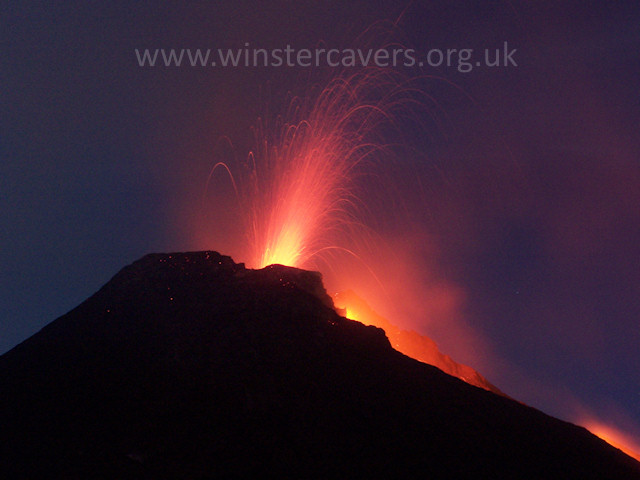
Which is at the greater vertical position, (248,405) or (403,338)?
(403,338)

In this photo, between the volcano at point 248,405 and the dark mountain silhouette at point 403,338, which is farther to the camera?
the dark mountain silhouette at point 403,338

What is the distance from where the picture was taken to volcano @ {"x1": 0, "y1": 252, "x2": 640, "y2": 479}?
12.0m

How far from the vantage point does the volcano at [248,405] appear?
11953 mm

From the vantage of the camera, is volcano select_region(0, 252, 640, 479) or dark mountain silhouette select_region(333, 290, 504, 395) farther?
dark mountain silhouette select_region(333, 290, 504, 395)

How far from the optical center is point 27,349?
1888 cm

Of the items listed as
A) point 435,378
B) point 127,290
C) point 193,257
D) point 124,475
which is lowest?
point 124,475

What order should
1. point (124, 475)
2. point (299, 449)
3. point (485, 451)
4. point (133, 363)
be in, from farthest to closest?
point (133, 363), point (485, 451), point (299, 449), point (124, 475)

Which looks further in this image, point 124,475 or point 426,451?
point 426,451

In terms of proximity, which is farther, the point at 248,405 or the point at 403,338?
the point at 403,338

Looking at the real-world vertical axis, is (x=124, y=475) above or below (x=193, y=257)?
below

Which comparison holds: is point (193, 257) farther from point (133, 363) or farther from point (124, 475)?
point (124, 475)

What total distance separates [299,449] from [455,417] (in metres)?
6.42

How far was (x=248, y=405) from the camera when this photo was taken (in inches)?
551

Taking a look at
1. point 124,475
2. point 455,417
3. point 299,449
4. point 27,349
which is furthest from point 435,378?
point 27,349
